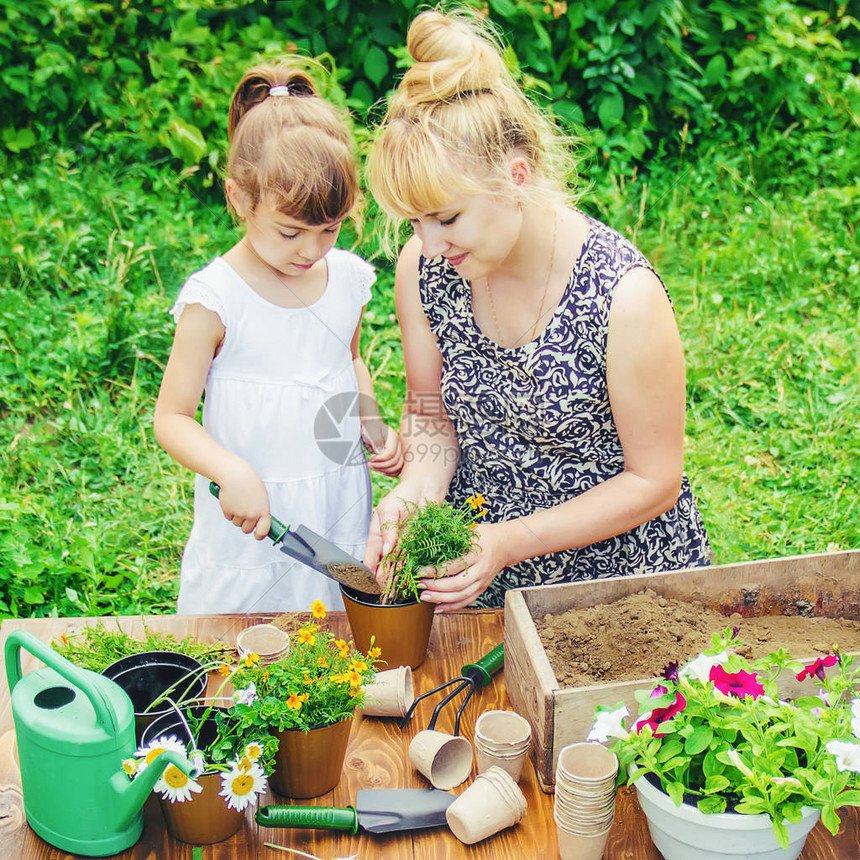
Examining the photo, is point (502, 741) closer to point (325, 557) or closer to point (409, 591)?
point (409, 591)

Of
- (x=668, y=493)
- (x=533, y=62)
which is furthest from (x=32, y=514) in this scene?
(x=533, y=62)

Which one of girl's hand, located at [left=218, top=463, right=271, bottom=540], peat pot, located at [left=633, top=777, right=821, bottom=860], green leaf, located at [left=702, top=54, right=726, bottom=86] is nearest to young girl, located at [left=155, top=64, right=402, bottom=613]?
girl's hand, located at [left=218, top=463, right=271, bottom=540]

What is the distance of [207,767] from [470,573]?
0.54 meters

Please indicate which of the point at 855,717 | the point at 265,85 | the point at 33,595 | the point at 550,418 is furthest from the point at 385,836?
the point at 33,595

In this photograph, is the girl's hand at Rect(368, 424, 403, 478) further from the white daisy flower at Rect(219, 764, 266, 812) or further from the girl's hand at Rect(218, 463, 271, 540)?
the white daisy flower at Rect(219, 764, 266, 812)

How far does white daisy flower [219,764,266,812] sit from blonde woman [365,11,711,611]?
1.37 feet

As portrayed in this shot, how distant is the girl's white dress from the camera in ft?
6.38

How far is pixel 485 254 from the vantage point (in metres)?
1.60

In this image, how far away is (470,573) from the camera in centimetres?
153

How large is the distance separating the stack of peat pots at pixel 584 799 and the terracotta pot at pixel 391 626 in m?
0.33

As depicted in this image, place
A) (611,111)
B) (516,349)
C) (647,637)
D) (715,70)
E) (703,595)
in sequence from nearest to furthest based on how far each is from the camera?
(647,637) < (703,595) < (516,349) < (611,111) < (715,70)

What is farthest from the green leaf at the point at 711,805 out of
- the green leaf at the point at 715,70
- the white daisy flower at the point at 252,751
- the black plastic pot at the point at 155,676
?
the green leaf at the point at 715,70

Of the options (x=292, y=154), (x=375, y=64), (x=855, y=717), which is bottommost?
(x=375, y=64)

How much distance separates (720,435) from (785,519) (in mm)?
497
